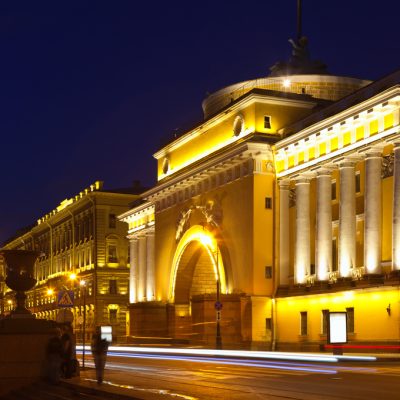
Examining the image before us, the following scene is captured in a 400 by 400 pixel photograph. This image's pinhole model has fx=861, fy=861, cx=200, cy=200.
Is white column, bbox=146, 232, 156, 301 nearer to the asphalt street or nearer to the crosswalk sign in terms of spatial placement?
the asphalt street

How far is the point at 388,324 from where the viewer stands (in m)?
40.4

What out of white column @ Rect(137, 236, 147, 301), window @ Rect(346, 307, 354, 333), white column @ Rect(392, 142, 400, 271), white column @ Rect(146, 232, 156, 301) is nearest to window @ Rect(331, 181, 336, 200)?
window @ Rect(346, 307, 354, 333)

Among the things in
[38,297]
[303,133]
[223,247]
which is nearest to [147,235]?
[223,247]

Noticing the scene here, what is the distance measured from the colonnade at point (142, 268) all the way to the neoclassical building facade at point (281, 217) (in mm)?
1899

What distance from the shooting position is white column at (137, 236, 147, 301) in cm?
7188

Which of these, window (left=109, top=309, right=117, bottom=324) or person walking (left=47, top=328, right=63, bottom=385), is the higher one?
person walking (left=47, top=328, right=63, bottom=385)

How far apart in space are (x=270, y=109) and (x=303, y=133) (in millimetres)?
5901

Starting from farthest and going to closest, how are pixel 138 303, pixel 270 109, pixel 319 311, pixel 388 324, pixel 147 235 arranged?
pixel 147 235 < pixel 138 303 < pixel 270 109 < pixel 319 311 < pixel 388 324

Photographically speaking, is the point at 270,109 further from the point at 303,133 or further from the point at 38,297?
the point at 38,297

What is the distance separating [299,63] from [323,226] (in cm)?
1938

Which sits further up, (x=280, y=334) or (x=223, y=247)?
(x=223, y=247)

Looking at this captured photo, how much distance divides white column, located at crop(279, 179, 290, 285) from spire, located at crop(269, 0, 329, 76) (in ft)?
40.0

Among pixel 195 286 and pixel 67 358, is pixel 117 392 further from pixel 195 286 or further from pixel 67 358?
pixel 195 286

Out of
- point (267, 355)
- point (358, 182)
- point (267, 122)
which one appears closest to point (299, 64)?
point (267, 122)
